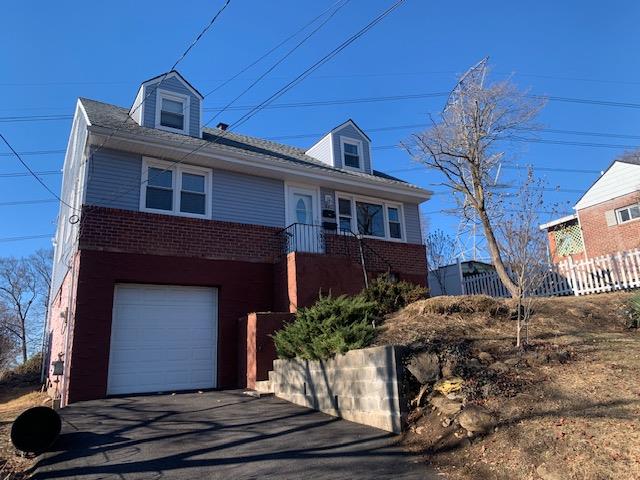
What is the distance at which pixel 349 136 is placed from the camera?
1853 centimetres

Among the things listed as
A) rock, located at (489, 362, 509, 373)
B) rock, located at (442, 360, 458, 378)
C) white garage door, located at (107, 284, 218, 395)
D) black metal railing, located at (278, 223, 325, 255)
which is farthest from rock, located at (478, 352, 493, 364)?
black metal railing, located at (278, 223, 325, 255)

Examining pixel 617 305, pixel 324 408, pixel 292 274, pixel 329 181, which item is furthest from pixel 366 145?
pixel 324 408

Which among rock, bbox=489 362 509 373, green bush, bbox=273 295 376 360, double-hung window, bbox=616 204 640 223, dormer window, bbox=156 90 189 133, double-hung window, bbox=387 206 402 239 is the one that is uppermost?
dormer window, bbox=156 90 189 133

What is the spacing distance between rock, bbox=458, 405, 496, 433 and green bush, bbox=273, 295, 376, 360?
2.34 meters

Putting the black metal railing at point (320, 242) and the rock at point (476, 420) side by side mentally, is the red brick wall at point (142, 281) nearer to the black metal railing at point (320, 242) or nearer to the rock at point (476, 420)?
the black metal railing at point (320, 242)

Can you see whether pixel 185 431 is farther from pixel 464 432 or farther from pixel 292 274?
pixel 292 274

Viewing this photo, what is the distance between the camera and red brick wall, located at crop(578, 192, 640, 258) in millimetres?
24156

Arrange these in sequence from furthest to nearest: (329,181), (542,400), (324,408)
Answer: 1. (329,181)
2. (324,408)
3. (542,400)

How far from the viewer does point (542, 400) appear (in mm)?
5914

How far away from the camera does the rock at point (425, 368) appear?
275 inches

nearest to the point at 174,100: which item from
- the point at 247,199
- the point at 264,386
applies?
the point at 247,199

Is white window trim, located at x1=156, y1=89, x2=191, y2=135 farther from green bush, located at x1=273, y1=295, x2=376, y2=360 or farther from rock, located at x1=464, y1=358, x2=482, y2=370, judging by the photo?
rock, located at x1=464, y1=358, x2=482, y2=370

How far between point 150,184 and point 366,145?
8958 millimetres

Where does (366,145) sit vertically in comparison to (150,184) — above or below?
above
